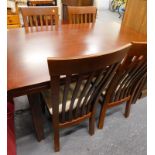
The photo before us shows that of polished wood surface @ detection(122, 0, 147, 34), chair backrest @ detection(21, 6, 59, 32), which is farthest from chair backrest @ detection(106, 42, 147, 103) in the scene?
chair backrest @ detection(21, 6, 59, 32)

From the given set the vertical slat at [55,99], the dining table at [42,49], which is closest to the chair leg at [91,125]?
the vertical slat at [55,99]

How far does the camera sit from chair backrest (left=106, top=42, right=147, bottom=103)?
2.97ft

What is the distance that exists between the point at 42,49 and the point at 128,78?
2.36 feet

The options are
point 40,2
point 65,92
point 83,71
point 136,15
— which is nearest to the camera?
point 83,71

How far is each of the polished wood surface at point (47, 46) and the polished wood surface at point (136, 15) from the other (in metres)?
0.24

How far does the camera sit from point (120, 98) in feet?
4.57

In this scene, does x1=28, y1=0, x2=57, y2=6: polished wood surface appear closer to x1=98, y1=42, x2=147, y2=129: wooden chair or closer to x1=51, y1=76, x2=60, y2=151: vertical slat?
x1=98, y1=42, x2=147, y2=129: wooden chair

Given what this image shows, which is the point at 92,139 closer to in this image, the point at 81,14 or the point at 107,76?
the point at 107,76

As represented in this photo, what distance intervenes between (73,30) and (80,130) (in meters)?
1.07

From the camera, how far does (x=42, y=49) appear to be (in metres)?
1.18

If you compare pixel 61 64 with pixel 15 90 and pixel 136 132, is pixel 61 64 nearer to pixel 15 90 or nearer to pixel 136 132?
pixel 15 90

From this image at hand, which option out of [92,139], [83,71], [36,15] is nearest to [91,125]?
[92,139]

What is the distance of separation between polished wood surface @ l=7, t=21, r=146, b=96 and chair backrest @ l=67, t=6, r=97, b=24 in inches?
6.5

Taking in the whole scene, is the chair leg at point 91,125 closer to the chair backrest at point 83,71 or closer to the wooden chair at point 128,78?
the wooden chair at point 128,78
